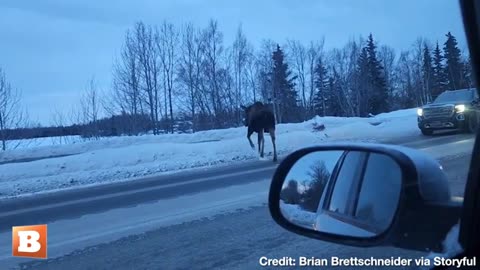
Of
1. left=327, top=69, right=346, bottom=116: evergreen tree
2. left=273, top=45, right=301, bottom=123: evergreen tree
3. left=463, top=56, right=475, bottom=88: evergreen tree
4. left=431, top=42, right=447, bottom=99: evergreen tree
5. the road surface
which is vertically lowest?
the road surface

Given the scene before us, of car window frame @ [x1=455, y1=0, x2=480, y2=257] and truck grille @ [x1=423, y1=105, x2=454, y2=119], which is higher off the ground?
truck grille @ [x1=423, y1=105, x2=454, y2=119]

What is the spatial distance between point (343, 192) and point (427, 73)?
5.34ft

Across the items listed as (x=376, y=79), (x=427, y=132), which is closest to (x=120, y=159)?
(x=427, y=132)

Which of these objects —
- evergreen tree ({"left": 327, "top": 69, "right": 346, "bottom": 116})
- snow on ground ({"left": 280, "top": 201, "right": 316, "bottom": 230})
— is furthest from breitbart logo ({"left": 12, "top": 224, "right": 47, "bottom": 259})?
evergreen tree ({"left": 327, "top": 69, "right": 346, "bottom": 116})

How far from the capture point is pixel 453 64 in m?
2.84

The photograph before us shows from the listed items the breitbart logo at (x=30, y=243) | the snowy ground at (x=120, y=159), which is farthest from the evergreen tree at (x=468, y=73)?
the snowy ground at (x=120, y=159)

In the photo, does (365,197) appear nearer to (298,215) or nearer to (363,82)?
(298,215)

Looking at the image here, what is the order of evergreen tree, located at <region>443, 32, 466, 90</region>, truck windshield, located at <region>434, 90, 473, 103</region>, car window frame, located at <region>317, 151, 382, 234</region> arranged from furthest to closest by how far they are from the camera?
truck windshield, located at <region>434, 90, 473, 103</region> → evergreen tree, located at <region>443, 32, 466, 90</region> → car window frame, located at <region>317, 151, 382, 234</region>

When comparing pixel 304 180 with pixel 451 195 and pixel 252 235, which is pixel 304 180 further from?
pixel 252 235

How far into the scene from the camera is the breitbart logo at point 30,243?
17.1 feet

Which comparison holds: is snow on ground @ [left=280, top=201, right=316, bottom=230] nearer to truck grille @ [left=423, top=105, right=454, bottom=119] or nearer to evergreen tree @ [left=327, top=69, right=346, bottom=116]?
truck grille @ [left=423, top=105, right=454, bottom=119]

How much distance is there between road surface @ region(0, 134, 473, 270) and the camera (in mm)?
4363

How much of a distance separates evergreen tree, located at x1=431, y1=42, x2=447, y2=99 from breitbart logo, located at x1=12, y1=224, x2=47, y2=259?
3.99m

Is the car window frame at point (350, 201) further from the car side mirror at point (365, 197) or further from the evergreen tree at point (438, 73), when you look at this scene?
the evergreen tree at point (438, 73)
